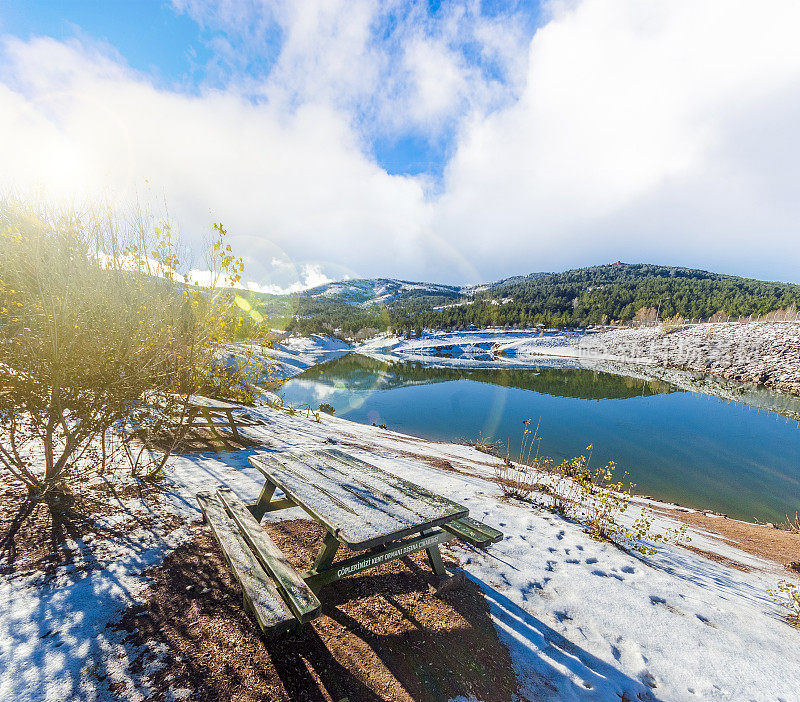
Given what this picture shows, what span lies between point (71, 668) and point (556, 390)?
3282 cm

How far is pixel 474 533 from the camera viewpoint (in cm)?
344

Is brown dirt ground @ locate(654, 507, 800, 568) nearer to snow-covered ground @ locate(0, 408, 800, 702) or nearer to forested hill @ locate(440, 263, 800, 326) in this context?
snow-covered ground @ locate(0, 408, 800, 702)

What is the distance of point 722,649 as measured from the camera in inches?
122

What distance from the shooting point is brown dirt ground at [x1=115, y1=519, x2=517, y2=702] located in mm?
2172

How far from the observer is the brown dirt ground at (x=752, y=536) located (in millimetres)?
6076

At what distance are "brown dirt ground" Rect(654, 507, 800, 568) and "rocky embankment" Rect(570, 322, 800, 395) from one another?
1364 inches

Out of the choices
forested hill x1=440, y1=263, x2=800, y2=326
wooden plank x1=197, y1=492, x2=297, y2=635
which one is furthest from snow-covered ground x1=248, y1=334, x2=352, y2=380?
forested hill x1=440, y1=263, x2=800, y2=326

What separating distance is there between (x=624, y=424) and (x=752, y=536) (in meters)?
14.0

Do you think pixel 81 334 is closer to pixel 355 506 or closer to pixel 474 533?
pixel 355 506

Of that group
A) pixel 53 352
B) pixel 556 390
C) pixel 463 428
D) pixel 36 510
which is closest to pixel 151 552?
pixel 36 510

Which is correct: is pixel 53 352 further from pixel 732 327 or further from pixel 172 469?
pixel 732 327

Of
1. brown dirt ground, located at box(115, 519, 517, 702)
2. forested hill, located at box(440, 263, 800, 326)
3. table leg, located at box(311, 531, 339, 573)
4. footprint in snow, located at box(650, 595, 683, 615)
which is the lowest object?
footprint in snow, located at box(650, 595, 683, 615)

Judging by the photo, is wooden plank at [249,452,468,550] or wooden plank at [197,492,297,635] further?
wooden plank at [249,452,468,550]

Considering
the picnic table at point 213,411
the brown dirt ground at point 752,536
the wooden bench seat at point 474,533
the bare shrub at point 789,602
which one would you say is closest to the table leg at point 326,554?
the wooden bench seat at point 474,533
